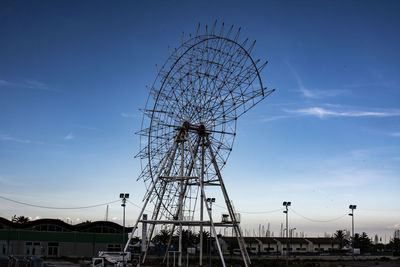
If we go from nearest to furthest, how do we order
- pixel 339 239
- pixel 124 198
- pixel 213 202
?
pixel 124 198
pixel 213 202
pixel 339 239

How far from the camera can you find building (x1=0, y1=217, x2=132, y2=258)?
80938 mm

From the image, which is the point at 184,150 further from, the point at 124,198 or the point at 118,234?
the point at 118,234

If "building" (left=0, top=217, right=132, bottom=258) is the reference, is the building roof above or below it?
above

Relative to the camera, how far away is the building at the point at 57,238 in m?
80.9

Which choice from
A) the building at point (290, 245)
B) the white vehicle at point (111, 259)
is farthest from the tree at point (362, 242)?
the white vehicle at point (111, 259)

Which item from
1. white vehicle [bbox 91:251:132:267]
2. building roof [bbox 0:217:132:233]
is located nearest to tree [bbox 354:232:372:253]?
building roof [bbox 0:217:132:233]

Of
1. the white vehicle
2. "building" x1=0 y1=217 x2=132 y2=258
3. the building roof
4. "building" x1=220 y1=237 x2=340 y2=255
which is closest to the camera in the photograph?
the white vehicle

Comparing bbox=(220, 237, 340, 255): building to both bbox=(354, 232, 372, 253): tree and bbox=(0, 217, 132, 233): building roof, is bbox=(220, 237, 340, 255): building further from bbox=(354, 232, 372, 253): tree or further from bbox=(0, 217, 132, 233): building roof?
bbox=(0, 217, 132, 233): building roof

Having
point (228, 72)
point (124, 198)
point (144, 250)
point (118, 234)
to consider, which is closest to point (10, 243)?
point (118, 234)

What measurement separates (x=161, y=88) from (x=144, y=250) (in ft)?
51.0

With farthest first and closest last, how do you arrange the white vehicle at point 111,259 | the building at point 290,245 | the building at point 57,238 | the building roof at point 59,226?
the building at point 290,245, the building roof at point 59,226, the building at point 57,238, the white vehicle at point 111,259

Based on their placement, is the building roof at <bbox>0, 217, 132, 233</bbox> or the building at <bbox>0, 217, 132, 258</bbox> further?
the building roof at <bbox>0, 217, 132, 233</bbox>

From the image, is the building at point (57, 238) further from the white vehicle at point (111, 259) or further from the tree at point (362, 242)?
the tree at point (362, 242)

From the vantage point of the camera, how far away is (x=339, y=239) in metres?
158
